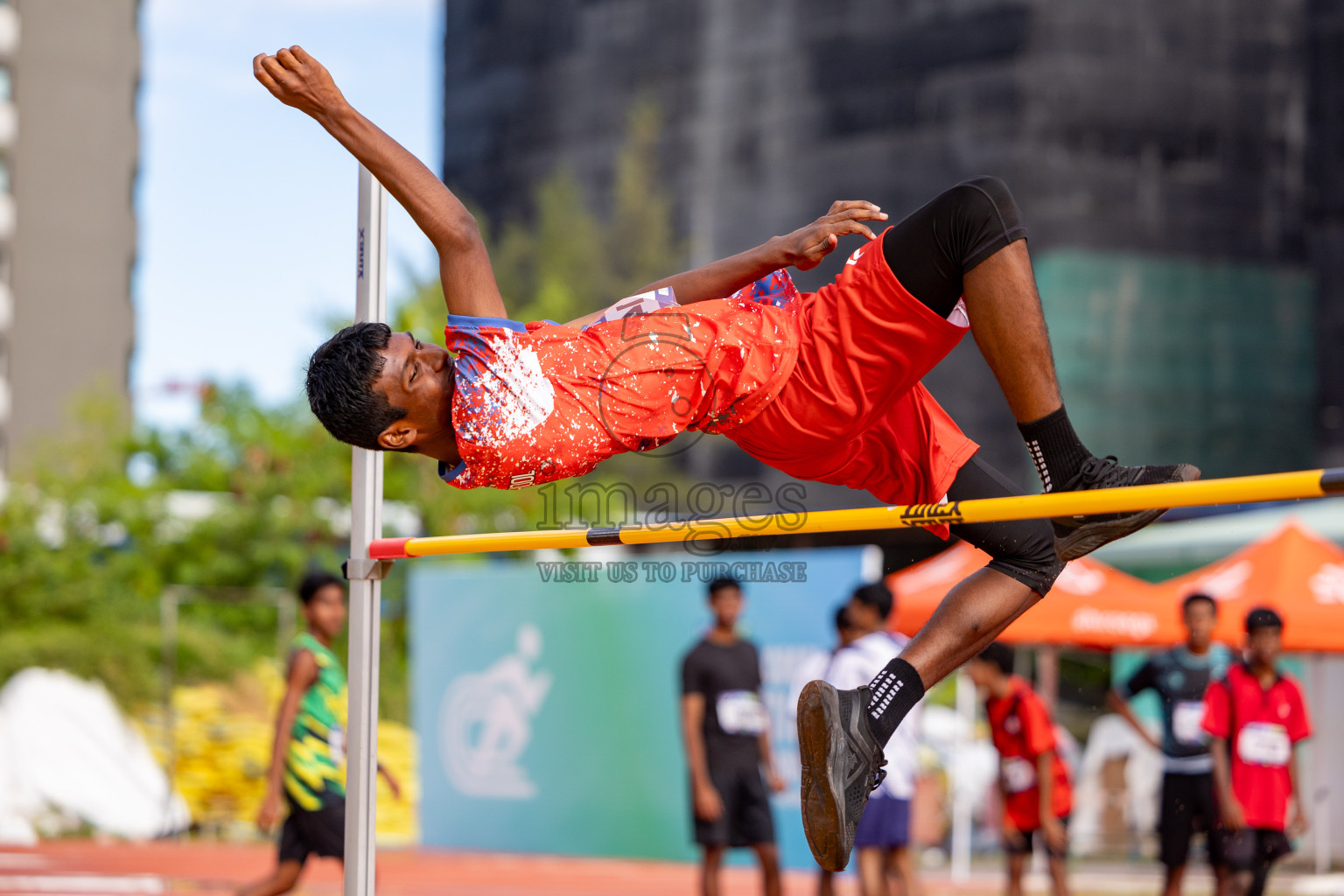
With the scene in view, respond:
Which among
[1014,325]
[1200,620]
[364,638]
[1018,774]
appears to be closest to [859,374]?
[1014,325]

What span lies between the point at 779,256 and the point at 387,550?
1436 millimetres

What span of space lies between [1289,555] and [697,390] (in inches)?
261

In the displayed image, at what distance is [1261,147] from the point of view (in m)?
20.4

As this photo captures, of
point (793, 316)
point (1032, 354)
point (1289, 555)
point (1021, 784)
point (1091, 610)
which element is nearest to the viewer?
point (1032, 354)

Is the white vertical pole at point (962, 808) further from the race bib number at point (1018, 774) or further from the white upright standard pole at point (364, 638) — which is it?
the white upright standard pole at point (364, 638)

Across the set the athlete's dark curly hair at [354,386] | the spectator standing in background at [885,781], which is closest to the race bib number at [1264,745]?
the spectator standing in background at [885,781]

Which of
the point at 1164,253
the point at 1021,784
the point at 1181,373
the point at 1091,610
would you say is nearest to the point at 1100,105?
the point at 1164,253

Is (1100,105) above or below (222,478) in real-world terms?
above

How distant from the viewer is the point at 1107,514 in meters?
2.96

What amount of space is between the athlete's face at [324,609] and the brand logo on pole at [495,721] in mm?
4708

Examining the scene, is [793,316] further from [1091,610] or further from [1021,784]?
[1091,610]

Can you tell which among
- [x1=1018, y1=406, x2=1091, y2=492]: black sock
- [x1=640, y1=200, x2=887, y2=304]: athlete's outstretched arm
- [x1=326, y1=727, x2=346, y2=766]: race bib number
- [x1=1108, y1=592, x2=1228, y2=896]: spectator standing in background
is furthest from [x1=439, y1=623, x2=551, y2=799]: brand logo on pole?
[x1=1018, y1=406, x2=1091, y2=492]: black sock

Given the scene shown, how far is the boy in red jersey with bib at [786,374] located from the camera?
9.56ft

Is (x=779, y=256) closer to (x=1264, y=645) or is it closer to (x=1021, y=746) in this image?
(x=1264, y=645)
